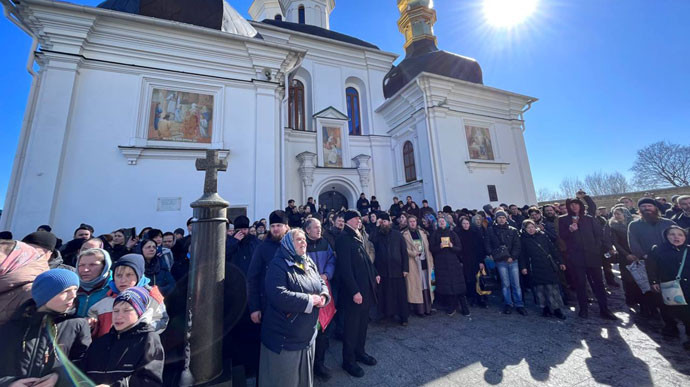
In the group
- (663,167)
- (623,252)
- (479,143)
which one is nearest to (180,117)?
(623,252)

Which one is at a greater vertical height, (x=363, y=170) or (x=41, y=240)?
(x=363, y=170)

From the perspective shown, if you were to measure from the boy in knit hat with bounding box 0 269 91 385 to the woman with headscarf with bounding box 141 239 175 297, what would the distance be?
159 cm

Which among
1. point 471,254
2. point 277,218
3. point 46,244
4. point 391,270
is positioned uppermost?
point 277,218

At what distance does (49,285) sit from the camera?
4.69 feet

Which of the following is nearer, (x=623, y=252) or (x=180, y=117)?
(x=623, y=252)

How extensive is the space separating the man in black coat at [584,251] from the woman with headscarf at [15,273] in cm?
640

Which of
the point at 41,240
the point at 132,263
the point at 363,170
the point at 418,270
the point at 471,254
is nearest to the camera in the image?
the point at 132,263

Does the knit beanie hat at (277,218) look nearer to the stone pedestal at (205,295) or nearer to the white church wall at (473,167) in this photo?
the stone pedestal at (205,295)

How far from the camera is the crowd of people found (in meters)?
1.48

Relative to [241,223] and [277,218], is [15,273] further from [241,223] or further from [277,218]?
[241,223]

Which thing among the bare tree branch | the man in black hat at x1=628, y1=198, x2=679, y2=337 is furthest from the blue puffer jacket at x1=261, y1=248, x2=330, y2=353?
the bare tree branch

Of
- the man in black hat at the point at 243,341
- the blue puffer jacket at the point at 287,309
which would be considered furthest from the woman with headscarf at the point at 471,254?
the man in black hat at the point at 243,341

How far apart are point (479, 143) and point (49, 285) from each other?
47.0ft

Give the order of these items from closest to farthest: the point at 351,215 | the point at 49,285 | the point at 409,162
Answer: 1. the point at 49,285
2. the point at 351,215
3. the point at 409,162
